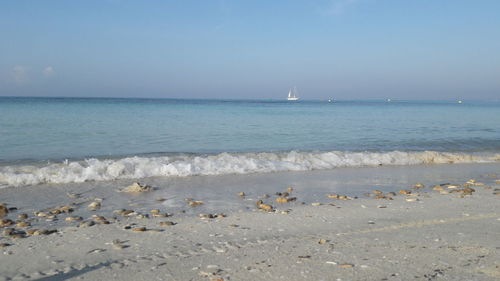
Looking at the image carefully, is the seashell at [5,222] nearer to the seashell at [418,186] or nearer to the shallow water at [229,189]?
the shallow water at [229,189]

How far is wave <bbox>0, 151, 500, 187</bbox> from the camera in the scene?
902 centimetres

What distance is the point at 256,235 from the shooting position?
503 centimetres

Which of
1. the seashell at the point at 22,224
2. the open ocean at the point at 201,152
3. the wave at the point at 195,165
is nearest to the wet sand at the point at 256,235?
the seashell at the point at 22,224

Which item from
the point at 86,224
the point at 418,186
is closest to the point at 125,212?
the point at 86,224

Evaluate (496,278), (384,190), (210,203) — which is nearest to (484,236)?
(496,278)

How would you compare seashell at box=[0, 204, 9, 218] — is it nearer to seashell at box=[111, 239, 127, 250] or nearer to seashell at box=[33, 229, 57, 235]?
seashell at box=[33, 229, 57, 235]

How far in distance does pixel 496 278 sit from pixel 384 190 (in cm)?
495

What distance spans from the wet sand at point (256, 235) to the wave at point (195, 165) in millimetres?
634

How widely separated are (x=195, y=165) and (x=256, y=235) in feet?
18.8

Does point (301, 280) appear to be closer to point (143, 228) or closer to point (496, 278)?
point (496, 278)

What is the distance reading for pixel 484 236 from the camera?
16.5ft

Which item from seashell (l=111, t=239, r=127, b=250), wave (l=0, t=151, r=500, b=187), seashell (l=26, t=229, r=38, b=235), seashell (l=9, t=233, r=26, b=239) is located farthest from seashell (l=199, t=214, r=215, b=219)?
wave (l=0, t=151, r=500, b=187)

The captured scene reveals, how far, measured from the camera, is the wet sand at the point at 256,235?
3.83 m

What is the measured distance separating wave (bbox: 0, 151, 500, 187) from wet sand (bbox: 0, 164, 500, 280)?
2.08 ft
